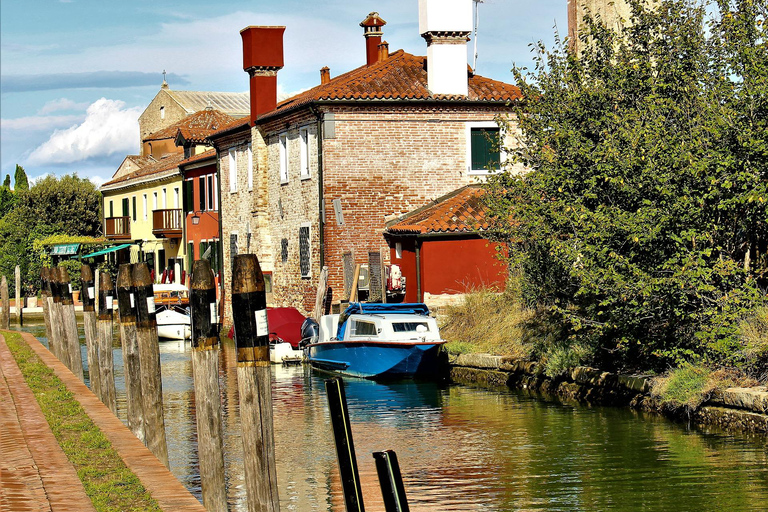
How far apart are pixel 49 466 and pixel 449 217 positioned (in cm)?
1970

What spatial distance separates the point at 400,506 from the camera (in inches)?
181

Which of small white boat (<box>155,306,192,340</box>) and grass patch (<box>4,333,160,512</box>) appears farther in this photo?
small white boat (<box>155,306,192,340</box>)

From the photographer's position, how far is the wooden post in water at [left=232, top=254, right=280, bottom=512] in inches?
309

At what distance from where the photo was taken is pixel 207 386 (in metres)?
9.27

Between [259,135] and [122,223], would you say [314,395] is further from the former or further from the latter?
[122,223]

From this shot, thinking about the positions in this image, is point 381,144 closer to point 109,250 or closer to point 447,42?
point 447,42

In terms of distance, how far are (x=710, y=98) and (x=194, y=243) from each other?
31960 millimetres

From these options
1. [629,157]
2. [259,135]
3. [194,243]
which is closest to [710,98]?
[629,157]

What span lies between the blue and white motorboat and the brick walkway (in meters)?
10.6

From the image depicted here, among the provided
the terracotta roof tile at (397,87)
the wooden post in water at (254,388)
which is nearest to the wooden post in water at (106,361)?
the wooden post in water at (254,388)

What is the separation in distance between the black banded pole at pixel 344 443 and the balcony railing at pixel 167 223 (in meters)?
42.7

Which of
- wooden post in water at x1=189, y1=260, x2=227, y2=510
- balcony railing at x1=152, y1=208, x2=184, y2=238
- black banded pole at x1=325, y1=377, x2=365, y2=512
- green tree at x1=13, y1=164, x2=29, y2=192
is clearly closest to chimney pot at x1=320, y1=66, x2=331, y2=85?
balcony railing at x1=152, y1=208, x2=184, y2=238

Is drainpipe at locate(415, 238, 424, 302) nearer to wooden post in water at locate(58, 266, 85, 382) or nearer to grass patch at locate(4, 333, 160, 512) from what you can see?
wooden post in water at locate(58, 266, 85, 382)

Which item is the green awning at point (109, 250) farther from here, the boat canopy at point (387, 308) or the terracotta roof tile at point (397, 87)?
the boat canopy at point (387, 308)
